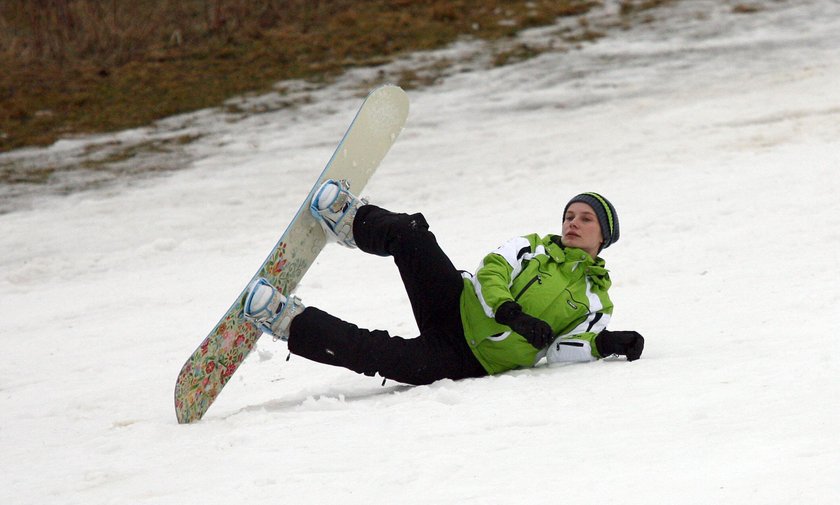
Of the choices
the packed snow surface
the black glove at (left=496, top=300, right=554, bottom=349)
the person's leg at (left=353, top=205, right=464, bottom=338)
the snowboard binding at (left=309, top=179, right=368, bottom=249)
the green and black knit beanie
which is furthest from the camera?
the snowboard binding at (left=309, top=179, right=368, bottom=249)

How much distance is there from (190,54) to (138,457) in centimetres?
1226

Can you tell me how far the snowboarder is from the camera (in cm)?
431

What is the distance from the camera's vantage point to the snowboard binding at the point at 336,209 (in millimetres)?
4879

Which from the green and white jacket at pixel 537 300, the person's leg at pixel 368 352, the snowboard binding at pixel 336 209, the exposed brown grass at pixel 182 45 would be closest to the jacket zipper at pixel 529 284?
the green and white jacket at pixel 537 300

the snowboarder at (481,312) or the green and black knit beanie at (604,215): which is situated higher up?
the green and black knit beanie at (604,215)

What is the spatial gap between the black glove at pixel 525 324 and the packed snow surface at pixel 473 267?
7.6 inches

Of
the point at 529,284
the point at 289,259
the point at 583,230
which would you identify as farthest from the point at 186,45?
the point at 529,284

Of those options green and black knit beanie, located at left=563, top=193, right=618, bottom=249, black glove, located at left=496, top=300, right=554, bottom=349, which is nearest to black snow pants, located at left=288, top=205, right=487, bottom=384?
black glove, located at left=496, top=300, right=554, bottom=349

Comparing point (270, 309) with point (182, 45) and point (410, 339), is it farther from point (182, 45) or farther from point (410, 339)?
point (182, 45)

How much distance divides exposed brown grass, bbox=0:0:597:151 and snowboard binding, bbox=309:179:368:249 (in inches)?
326

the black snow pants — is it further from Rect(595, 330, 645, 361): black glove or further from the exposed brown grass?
the exposed brown grass

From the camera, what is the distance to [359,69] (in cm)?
1443

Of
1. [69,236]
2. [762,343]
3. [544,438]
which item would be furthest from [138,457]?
[69,236]

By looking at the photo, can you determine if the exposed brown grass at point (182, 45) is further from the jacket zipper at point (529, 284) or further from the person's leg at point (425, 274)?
the jacket zipper at point (529, 284)
